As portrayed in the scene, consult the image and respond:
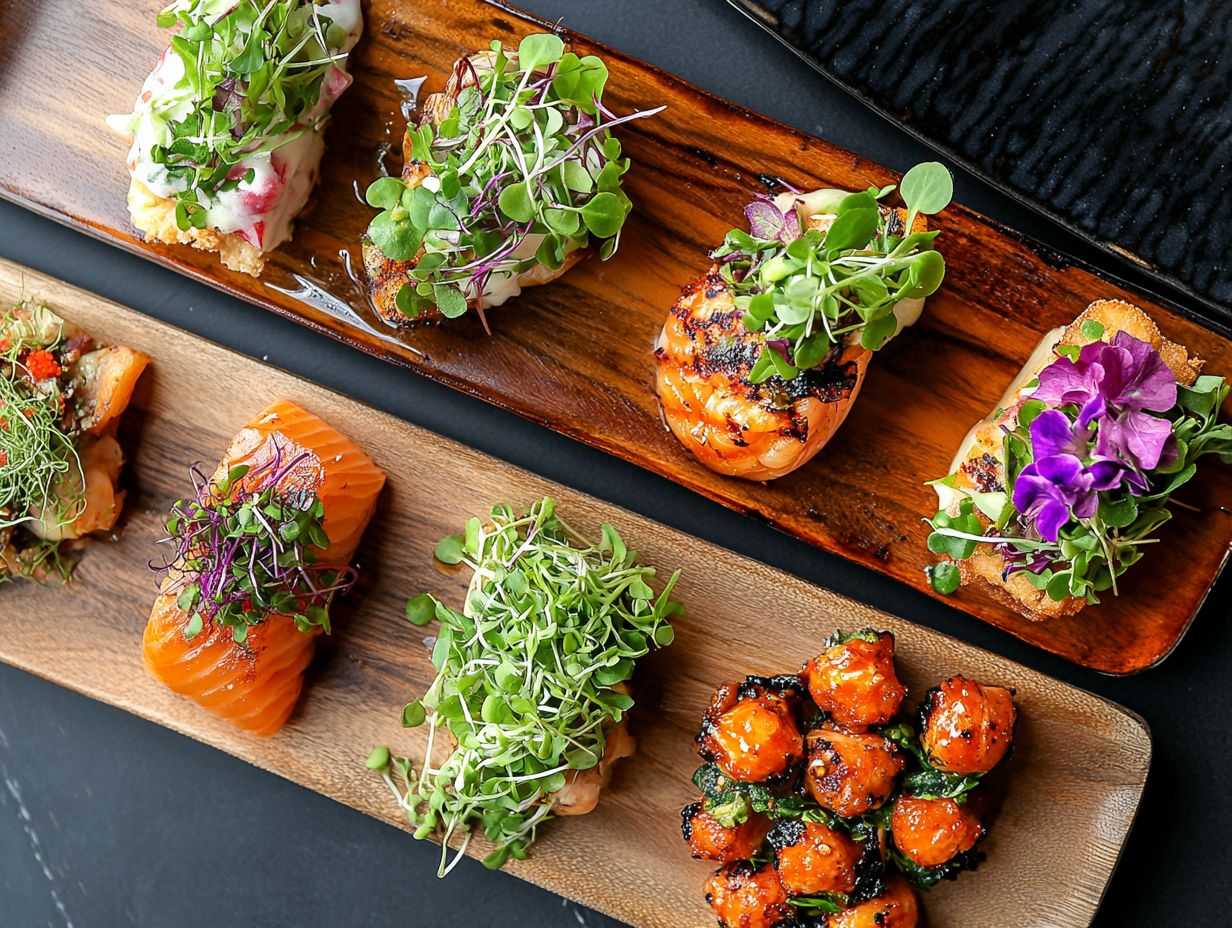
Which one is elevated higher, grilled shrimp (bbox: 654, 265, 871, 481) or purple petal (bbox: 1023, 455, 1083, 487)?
purple petal (bbox: 1023, 455, 1083, 487)

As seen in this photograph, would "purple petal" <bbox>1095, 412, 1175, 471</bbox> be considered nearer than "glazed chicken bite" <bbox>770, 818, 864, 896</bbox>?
Yes

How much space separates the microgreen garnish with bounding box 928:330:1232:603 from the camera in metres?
2.23

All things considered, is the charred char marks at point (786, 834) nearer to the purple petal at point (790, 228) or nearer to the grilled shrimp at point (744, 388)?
the grilled shrimp at point (744, 388)

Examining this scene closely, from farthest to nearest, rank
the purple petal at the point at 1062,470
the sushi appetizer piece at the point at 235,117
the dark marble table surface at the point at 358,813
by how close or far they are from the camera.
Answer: the dark marble table surface at the point at 358,813, the sushi appetizer piece at the point at 235,117, the purple petal at the point at 1062,470

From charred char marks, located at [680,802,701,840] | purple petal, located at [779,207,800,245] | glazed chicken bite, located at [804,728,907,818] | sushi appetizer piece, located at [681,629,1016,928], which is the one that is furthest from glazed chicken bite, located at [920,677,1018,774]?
purple petal, located at [779,207,800,245]

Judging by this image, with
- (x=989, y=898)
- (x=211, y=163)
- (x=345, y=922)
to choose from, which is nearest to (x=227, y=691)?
(x=345, y=922)

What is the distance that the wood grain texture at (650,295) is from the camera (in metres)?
2.55

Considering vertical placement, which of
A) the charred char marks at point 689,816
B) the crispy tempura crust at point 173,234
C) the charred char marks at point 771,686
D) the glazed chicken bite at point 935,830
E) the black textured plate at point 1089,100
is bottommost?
the charred char marks at point 689,816

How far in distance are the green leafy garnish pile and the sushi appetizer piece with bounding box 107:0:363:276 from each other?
16.2 inches

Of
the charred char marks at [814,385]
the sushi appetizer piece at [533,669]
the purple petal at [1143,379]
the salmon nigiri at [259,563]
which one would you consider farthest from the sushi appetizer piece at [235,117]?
the purple petal at [1143,379]

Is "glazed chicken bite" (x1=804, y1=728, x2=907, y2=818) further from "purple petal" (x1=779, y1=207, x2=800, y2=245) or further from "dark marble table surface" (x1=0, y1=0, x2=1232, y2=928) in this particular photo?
"purple petal" (x1=779, y1=207, x2=800, y2=245)

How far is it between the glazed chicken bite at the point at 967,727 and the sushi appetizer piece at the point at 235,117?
2.04 meters

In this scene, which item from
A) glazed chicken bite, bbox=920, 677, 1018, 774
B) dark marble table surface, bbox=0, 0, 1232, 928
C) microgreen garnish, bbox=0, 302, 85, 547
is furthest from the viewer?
dark marble table surface, bbox=0, 0, 1232, 928

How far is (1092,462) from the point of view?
222 centimetres
